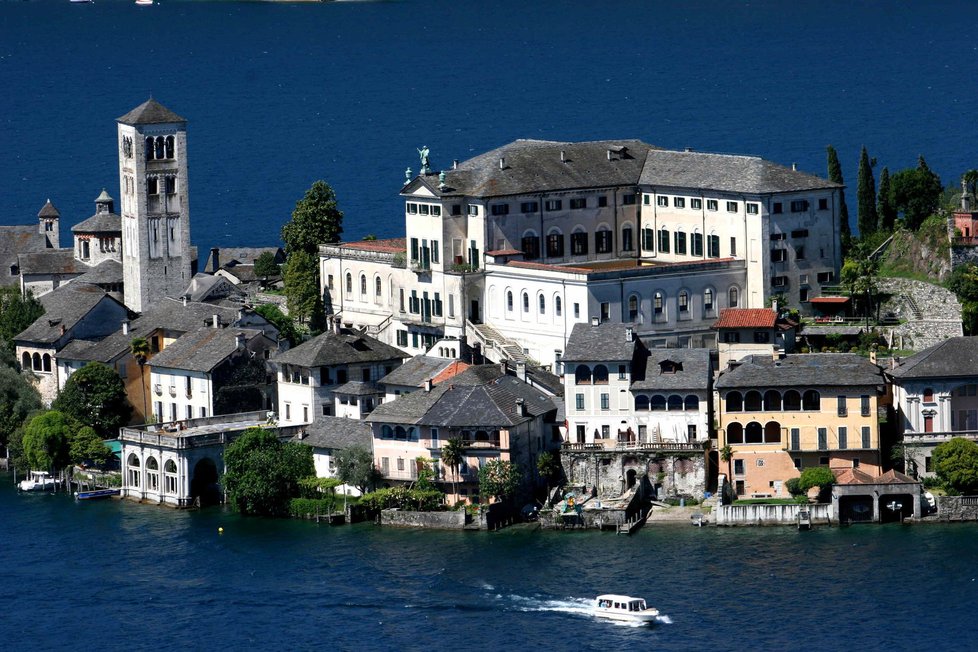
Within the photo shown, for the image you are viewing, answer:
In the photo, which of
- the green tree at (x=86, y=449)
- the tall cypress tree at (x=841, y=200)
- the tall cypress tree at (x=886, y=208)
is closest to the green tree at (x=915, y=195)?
the tall cypress tree at (x=886, y=208)

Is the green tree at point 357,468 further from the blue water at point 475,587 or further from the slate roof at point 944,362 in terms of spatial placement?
the slate roof at point 944,362

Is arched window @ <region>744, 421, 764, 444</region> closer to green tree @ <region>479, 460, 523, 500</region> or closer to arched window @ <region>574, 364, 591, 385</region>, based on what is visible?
arched window @ <region>574, 364, 591, 385</region>

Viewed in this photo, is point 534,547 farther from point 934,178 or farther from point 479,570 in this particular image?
point 934,178

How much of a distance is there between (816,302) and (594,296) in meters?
12.1

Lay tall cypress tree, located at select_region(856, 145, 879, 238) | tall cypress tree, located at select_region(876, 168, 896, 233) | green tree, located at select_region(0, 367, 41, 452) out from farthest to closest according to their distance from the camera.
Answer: tall cypress tree, located at select_region(876, 168, 896, 233), tall cypress tree, located at select_region(856, 145, 879, 238), green tree, located at select_region(0, 367, 41, 452)

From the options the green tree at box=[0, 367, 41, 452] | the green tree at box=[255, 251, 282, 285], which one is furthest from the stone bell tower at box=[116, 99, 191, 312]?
the green tree at box=[0, 367, 41, 452]

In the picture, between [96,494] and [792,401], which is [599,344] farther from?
[96,494]

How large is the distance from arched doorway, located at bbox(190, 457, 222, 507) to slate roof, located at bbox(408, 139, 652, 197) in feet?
70.9

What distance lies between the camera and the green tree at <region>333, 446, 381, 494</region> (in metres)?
110

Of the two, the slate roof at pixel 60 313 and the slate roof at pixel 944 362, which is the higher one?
the slate roof at pixel 60 313

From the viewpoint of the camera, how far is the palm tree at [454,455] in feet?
355

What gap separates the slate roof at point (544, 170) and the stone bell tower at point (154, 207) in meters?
19.9

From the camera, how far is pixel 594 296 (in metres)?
121

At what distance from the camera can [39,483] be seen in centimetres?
12012
